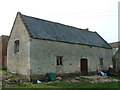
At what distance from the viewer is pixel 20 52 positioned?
17.1 metres

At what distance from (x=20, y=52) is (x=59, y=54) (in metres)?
4.59

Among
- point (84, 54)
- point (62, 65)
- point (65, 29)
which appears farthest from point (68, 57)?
point (65, 29)

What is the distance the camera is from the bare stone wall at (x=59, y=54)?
15812mm

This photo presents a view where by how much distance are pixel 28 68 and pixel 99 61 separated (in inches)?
507

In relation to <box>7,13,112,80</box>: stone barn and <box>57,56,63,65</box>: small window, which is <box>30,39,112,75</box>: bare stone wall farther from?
<box>57,56,63,65</box>: small window

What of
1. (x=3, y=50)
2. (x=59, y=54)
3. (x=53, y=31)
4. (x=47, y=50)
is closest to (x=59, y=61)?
(x=59, y=54)

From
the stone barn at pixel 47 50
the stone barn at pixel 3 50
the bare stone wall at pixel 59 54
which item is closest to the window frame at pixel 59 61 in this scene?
the stone barn at pixel 47 50

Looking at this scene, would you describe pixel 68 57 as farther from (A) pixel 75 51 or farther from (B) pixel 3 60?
(B) pixel 3 60

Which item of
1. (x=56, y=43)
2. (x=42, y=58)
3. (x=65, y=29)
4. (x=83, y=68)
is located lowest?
(x=83, y=68)

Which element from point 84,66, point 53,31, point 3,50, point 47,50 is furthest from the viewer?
point 3,50

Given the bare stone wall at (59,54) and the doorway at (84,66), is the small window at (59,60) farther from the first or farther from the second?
the doorway at (84,66)

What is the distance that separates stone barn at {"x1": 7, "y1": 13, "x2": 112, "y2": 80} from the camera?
52.0 feet

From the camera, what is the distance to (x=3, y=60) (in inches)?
1029

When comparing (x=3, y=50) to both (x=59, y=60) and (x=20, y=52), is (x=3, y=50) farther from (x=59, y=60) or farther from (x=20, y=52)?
(x=59, y=60)
